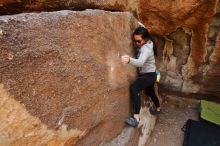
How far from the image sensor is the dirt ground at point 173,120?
342 centimetres

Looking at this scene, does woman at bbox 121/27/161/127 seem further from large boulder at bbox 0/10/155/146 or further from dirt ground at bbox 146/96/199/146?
dirt ground at bbox 146/96/199/146

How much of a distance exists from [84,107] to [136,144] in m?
0.96

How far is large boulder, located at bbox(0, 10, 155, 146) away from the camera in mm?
1582

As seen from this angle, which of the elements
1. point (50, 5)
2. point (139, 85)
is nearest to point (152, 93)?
point (139, 85)

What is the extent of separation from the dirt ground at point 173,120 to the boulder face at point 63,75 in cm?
99

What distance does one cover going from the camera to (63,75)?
6.16ft

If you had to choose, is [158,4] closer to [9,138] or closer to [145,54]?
[145,54]

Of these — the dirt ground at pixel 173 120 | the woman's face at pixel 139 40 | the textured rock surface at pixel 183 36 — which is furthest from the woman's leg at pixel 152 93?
the textured rock surface at pixel 183 36

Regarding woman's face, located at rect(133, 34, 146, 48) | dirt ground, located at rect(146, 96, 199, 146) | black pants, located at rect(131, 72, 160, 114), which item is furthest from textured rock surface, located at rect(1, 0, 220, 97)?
black pants, located at rect(131, 72, 160, 114)

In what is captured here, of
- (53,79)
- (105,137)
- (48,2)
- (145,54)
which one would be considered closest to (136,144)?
(105,137)

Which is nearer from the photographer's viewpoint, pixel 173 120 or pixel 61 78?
pixel 61 78

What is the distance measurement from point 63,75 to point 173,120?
89.8 inches

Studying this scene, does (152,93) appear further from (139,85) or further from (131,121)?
(131,121)

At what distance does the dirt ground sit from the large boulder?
1007 millimetres
